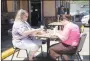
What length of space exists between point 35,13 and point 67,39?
14426mm

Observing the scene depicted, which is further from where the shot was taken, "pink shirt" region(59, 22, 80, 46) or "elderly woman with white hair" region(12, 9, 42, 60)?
"elderly woman with white hair" region(12, 9, 42, 60)

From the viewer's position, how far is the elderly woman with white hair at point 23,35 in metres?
5.84

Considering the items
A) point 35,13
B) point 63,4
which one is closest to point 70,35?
point 63,4

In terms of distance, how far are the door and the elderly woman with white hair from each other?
13.5 metres

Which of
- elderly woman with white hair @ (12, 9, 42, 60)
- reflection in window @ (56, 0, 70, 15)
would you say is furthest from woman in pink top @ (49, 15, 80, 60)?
reflection in window @ (56, 0, 70, 15)

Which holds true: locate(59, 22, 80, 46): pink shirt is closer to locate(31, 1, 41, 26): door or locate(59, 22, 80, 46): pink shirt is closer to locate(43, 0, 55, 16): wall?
locate(43, 0, 55, 16): wall

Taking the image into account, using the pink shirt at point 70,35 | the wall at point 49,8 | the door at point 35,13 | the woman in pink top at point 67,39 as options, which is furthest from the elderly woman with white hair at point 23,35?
the door at point 35,13

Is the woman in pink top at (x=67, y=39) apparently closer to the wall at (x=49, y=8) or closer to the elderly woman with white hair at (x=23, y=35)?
the elderly woman with white hair at (x=23, y=35)

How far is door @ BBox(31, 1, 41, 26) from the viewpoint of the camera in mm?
19594

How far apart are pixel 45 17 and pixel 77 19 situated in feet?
7.57

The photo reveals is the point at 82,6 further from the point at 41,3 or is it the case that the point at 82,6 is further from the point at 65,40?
the point at 65,40

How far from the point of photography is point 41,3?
19.4 m

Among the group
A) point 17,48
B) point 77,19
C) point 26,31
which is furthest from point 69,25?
point 77,19

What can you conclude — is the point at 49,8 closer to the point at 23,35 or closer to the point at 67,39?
the point at 23,35
